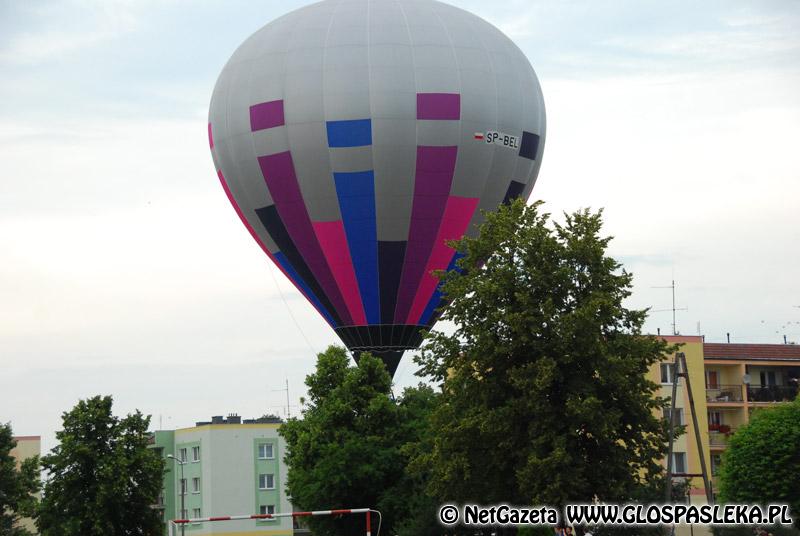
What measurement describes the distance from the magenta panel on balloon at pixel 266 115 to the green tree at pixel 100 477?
15.4 m

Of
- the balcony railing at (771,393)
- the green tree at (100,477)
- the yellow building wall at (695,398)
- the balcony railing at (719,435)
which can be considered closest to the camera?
the green tree at (100,477)

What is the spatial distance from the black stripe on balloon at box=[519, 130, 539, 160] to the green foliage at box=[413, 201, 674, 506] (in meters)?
23.0

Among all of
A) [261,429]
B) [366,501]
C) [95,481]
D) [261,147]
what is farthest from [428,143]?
[261,429]

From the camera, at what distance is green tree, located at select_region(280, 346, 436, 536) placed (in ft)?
189

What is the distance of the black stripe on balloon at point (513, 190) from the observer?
67.5 metres

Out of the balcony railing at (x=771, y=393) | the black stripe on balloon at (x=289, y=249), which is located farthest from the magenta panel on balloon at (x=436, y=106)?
the balcony railing at (x=771, y=393)

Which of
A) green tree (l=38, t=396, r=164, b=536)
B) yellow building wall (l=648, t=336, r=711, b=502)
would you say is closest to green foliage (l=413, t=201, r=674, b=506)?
green tree (l=38, t=396, r=164, b=536)

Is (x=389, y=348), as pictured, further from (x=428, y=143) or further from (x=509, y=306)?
(x=509, y=306)

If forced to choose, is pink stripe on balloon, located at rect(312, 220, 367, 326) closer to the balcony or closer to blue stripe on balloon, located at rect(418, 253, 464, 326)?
blue stripe on balloon, located at rect(418, 253, 464, 326)

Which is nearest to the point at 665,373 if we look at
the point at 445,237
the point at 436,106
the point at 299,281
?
the point at 445,237

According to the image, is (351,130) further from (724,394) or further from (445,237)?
(724,394)

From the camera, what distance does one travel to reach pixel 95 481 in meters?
55.5

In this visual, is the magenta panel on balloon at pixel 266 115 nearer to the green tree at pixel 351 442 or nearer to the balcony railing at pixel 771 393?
the green tree at pixel 351 442

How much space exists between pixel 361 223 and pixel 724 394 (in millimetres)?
22477
